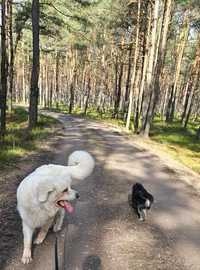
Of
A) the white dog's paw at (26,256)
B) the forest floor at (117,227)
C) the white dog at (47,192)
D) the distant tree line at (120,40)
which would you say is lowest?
the forest floor at (117,227)

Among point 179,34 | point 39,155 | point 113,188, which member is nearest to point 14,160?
point 39,155

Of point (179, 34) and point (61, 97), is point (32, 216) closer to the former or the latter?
point (179, 34)

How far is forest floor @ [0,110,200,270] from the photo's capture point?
17.2 ft

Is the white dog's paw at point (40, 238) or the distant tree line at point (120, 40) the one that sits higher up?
the distant tree line at point (120, 40)

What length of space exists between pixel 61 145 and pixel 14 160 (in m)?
4.25

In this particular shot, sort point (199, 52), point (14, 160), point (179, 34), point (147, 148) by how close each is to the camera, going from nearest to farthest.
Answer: point (14, 160)
point (147, 148)
point (199, 52)
point (179, 34)

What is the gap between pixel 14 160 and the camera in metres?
10.8

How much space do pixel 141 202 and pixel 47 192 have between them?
10.5 feet

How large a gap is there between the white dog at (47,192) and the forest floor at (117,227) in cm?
76

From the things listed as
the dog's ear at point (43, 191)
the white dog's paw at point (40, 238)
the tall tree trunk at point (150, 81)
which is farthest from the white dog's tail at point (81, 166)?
the tall tree trunk at point (150, 81)

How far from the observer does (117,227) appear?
6.54 m

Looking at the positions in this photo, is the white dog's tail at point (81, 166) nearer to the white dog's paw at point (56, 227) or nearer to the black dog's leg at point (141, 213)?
the white dog's paw at point (56, 227)

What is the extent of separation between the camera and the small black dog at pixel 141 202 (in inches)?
272

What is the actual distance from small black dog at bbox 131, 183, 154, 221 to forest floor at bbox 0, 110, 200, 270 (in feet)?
0.62
